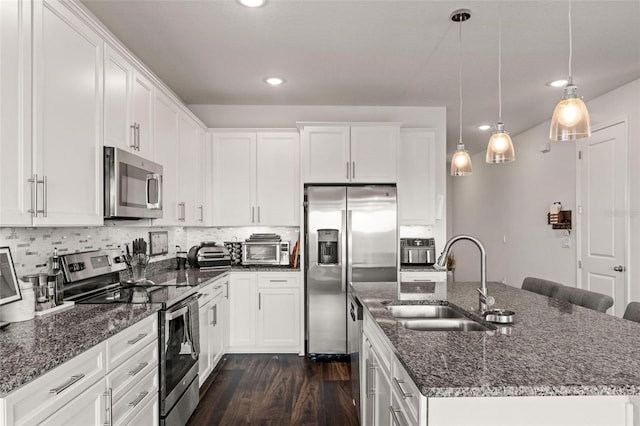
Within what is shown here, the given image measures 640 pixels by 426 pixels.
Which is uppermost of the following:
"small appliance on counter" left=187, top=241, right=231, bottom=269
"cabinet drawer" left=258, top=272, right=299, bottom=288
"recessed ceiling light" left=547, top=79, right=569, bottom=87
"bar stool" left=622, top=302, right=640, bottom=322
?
"recessed ceiling light" left=547, top=79, right=569, bottom=87

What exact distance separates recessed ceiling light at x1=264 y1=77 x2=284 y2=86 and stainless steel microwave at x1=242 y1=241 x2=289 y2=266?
1.60 meters

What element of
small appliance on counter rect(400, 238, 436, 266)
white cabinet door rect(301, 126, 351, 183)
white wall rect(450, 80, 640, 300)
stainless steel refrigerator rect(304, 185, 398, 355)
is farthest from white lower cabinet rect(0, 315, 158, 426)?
white wall rect(450, 80, 640, 300)

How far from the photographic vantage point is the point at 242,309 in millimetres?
4340

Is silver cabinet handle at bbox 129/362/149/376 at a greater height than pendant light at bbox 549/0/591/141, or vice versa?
pendant light at bbox 549/0/591/141

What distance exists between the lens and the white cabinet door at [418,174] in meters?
4.61

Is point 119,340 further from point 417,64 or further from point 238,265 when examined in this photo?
point 417,64

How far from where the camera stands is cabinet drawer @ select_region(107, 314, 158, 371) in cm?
186

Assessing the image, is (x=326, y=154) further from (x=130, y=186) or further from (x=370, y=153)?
(x=130, y=186)

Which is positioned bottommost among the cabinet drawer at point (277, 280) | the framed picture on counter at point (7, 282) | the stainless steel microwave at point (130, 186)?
the cabinet drawer at point (277, 280)

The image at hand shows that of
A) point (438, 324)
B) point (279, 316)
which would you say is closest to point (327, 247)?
point (279, 316)

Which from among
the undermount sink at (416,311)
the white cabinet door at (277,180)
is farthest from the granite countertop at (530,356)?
the white cabinet door at (277,180)

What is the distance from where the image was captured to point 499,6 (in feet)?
8.56

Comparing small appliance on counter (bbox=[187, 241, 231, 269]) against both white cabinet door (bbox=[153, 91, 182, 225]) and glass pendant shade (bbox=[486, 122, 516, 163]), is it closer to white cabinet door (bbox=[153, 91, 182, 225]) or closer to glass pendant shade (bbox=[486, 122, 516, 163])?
white cabinet door (bbox=[153, 91, 182, 225])

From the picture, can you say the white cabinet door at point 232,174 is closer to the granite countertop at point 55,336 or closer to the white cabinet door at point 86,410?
the granite countertop at point 55,336
